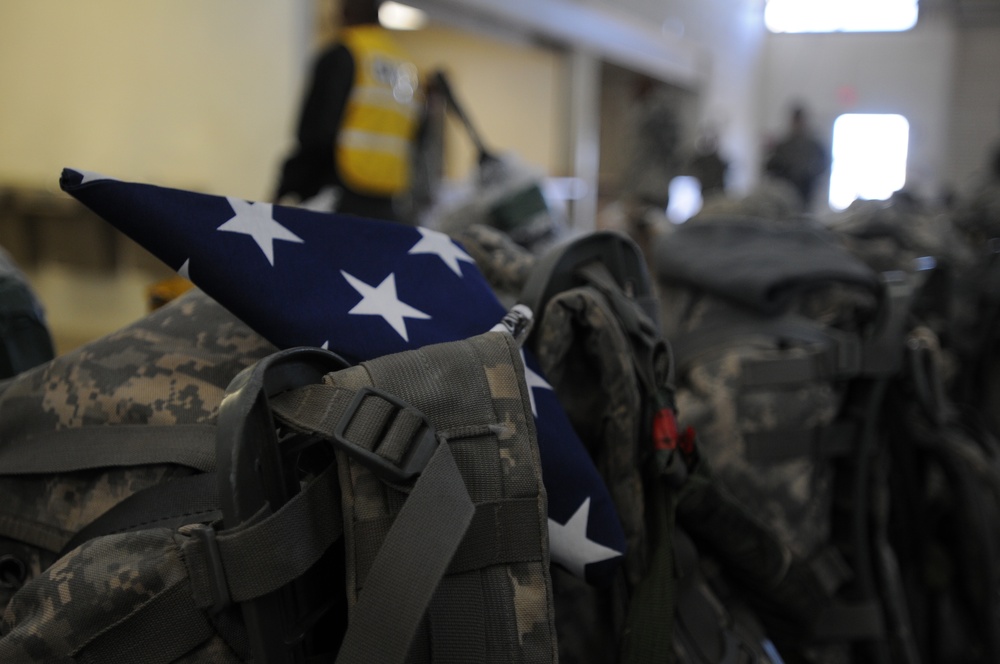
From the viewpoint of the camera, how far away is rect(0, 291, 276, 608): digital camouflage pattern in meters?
0.60

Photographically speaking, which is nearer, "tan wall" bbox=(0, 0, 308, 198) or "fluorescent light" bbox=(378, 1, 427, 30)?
"tan wall" bbox=(0, 0, 308, 198)

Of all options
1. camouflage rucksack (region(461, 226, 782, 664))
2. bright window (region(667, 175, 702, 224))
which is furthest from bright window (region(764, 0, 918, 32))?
camouflage rucksack (region(461, 226, 782, 664))

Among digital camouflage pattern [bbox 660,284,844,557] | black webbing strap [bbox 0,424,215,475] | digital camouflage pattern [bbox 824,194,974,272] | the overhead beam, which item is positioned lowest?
digital camouflage pattern [bbox 660,284,844,557]

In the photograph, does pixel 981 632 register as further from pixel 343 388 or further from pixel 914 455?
pixel 343 388

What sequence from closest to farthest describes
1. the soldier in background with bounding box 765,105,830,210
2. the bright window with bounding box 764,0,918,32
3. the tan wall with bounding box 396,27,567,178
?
the tan wall with bounding box 396,27,567,178
the soldier in background with bounding box 765,105,830,210
the bright window with bounding box 764,0,918,32

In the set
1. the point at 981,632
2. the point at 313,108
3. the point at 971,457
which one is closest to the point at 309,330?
the point at 971,457

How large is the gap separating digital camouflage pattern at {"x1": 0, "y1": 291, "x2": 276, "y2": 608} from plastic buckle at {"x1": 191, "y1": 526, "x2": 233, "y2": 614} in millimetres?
119

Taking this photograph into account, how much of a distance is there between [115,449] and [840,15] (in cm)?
1275

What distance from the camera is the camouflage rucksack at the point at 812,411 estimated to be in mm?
1158

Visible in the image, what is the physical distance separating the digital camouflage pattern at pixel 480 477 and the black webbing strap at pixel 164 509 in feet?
0.37

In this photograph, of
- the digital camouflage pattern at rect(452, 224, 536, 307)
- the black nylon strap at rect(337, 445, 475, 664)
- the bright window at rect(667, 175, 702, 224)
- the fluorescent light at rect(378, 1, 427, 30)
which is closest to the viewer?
the black nylon strap at rect(337, 445, 475, 664)

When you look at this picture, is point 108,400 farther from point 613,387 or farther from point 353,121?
point 353,121

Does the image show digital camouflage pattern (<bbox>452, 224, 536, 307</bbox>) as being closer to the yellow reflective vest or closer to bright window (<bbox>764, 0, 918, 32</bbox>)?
the yellow reflective vest

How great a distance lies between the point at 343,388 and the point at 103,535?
0.67 feet
